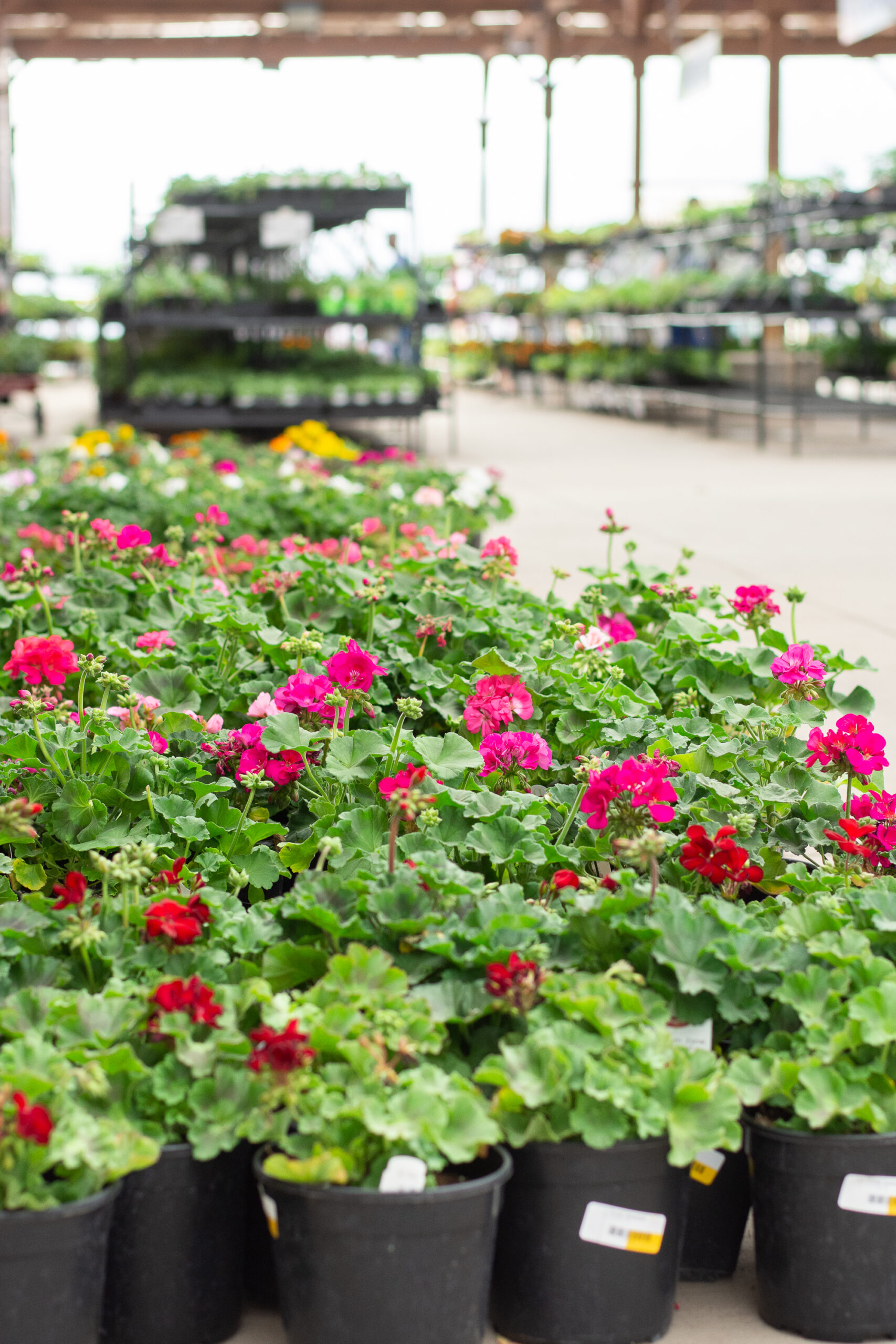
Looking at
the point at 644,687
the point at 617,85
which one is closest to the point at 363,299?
the point at 644,687

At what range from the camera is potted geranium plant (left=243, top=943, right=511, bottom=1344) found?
1239 millimetres

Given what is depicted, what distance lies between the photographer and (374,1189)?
4.10ft

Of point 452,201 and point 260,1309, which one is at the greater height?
point 452,201

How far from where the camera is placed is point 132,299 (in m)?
8.59

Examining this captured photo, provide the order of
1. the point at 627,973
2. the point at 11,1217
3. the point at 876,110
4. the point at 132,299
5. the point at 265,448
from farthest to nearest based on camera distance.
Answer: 1. the point at 876,110
2. the point at 132,299
3. the point at 265,448
4. the point at 627,973
5. the point at 11,1217

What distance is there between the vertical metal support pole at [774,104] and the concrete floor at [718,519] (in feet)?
29.0

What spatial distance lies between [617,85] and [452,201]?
10.9 ft

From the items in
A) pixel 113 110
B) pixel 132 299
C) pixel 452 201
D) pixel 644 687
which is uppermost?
pixel 113 110

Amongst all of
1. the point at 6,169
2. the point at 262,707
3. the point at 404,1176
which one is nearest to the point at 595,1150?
the point at 404,1176

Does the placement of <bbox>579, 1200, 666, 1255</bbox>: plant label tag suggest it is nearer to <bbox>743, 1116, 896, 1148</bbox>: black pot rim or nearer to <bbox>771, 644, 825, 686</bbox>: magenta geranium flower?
<bbox>743, 1116, 896, 1148</bbox>: black pot rim

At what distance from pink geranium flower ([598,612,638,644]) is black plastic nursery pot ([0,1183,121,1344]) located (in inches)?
65.9

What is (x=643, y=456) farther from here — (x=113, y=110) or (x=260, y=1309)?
(x=113, y=110)

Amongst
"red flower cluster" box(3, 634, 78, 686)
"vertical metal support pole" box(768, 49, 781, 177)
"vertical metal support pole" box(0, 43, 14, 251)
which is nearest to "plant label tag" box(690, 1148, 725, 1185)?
"red flower cluster" box(3, 634, 78, 686)

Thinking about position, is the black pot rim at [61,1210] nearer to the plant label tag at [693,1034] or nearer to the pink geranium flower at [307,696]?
the plant label tag at [693,1034]
